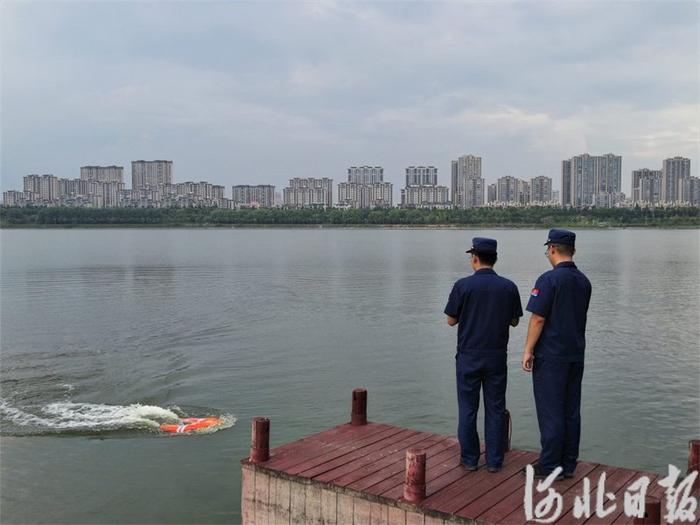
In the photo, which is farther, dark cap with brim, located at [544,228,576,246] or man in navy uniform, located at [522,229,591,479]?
dark cap with brim, located at [544,228,576,246]

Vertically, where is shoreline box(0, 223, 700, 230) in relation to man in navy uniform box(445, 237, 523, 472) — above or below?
above

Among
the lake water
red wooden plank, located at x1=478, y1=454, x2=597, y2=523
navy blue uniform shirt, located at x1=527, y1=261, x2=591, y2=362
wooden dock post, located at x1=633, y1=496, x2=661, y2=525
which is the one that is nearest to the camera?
wooden dock post, located at x1=633, y1=496, x2=661, y2=525

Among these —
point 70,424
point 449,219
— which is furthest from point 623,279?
point 449,219

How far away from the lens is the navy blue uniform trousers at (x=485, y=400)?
6520 millimetres

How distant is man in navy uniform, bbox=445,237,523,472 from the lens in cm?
646

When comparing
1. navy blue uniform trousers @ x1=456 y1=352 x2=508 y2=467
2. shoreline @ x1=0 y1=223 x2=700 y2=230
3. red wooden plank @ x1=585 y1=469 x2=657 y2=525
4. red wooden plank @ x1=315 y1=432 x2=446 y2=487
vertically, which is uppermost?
shoreline @ x1=0 y1=223 x2=700 y2=230

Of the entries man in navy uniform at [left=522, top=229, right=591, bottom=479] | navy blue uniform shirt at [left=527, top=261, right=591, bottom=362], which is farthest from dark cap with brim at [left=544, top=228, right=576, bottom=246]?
navy blue uniform shirt at [left=527, top=261, right=591, bottom=362]

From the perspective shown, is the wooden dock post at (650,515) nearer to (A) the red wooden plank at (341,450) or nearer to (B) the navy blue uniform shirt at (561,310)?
(B) the navy blue uniform shirt at (561,310)

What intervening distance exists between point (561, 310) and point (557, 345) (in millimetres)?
304

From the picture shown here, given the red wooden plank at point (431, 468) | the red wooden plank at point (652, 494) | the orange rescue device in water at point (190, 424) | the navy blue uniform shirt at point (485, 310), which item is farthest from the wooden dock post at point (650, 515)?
the orange rescue device in water at point (190, 424)

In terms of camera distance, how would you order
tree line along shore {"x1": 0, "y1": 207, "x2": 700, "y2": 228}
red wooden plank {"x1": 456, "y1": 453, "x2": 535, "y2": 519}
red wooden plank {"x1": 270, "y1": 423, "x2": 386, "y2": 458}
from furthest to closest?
1. tree line along shore {"x1": 0, "y1": 207, "x2": 700, "y2": 228}
2. red wooden plank {"x1": 270, "y1": 423, "x2": 386, "y2": 458}
3. red wooden plank {"x1": 456, "y1": 453, "x2": 535, "y2": 519}

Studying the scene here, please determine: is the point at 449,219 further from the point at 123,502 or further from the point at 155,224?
the point at 123,502

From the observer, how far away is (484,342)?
6469 millimetres

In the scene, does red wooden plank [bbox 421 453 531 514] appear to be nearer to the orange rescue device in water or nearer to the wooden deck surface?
the wooden deck surface
